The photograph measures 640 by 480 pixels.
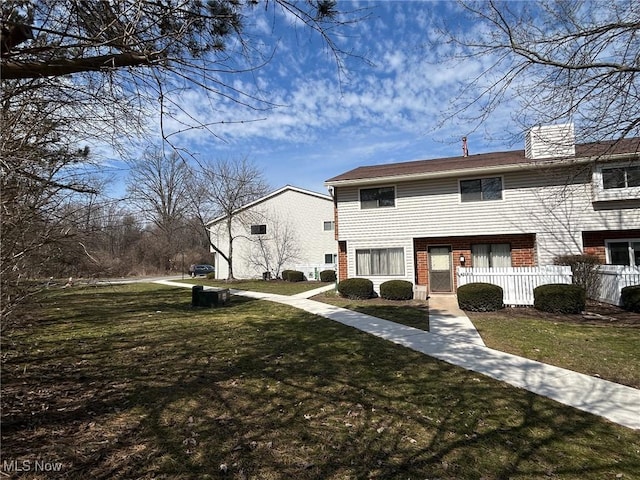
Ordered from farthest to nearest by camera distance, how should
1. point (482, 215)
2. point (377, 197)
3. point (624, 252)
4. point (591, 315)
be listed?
point (377, 197)
point (482, 215)
point (624, 252)
point (591, 315)

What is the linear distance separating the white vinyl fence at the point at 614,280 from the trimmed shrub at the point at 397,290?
6271mm

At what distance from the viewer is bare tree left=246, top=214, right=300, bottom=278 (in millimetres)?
25672

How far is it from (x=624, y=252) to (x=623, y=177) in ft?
9.17

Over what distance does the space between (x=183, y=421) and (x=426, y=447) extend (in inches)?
101

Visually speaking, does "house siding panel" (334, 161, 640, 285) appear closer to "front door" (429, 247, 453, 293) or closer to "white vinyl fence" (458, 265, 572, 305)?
"front door" (429, 247, 453, 293)

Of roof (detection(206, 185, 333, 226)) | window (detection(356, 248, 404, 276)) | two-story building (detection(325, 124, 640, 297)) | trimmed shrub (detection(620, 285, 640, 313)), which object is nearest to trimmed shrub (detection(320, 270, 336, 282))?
roof (detection(206, 185, 333, 226))

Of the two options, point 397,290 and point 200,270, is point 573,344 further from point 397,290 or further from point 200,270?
point 200,270

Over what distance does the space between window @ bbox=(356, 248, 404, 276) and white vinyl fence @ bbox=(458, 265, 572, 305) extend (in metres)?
3.44

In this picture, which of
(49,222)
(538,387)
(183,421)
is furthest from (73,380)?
(538,387)

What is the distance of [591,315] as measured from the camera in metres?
9.73

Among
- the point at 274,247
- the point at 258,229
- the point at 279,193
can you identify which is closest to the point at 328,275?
the point at 274,247

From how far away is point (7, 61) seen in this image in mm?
2555

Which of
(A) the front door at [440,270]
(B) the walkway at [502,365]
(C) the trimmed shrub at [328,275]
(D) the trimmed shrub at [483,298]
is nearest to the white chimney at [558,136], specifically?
(D) the trimmed shrub at [483,298]

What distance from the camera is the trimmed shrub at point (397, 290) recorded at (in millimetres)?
13195
